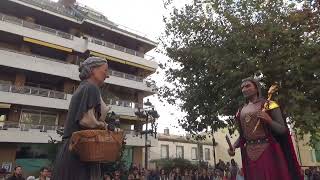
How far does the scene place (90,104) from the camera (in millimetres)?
2947

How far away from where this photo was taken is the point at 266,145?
3932 millimetres

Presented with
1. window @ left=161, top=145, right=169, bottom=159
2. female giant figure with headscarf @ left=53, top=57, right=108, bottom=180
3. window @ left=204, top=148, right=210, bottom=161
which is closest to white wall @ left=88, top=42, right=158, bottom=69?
window @ left=161, top=145, right=169, bottom=159

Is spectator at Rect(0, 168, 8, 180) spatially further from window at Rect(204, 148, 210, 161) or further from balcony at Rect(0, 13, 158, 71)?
window at Rect(204, 148, 210, 161)

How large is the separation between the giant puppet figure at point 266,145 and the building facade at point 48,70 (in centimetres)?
1789

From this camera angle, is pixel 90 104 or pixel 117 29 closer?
pixel 90 104

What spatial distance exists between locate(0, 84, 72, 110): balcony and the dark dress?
75.6 feet

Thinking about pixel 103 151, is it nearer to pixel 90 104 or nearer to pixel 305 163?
pixel 90 104

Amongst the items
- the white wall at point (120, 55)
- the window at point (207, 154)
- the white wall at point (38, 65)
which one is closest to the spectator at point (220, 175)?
the white wall at point (38, 65)

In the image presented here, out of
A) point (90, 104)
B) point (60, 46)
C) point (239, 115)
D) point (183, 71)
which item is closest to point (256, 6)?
point (183, 71)

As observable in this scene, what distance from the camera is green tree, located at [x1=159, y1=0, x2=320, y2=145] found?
1273 centimetres

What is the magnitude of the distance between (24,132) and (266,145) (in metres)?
23.1

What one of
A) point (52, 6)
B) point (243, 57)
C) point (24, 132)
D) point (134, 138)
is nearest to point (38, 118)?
point (24, 132)

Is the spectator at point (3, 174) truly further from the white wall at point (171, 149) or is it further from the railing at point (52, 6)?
the white wall at point (171, 149)

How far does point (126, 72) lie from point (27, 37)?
424 inches
